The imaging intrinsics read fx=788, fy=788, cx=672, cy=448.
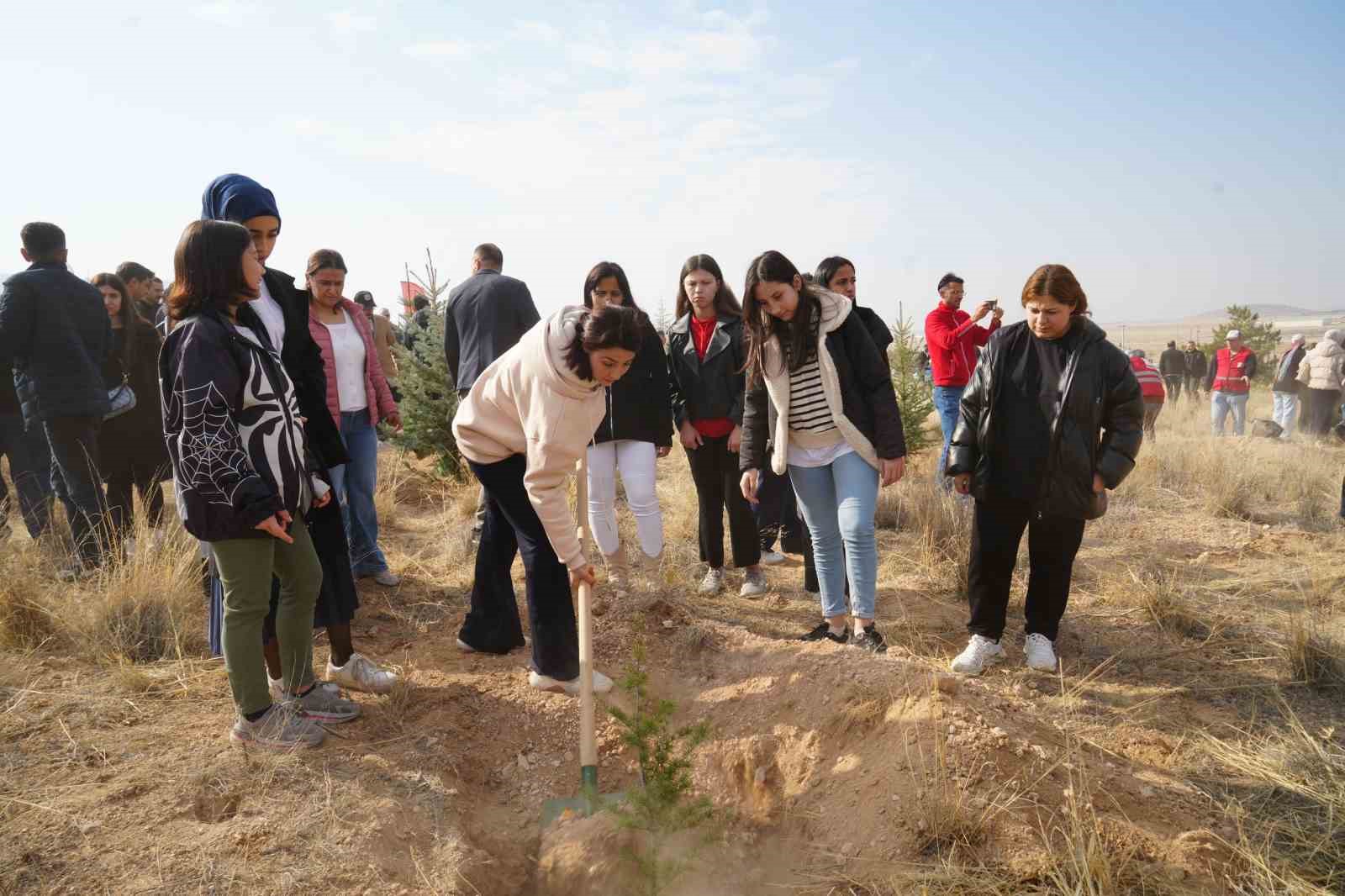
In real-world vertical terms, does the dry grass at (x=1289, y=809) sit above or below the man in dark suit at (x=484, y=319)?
below

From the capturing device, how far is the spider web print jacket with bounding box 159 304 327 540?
253cm

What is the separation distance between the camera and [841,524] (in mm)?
3545

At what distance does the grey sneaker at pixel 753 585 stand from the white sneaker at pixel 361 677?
2.13 meters

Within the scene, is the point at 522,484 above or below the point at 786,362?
below

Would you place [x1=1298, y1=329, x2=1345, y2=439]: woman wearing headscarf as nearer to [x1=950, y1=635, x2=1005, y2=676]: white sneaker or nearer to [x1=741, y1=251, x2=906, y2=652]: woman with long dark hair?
[x1=950, y1=635, x2=1005, y2=676]: white sneaker

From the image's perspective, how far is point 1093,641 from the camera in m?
4.27

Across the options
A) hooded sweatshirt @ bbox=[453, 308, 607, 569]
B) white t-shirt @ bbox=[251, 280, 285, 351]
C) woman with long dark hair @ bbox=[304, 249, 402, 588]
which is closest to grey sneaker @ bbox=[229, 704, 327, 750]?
hooded sweatshirt @ bbox=[453, 308, 607, 569]

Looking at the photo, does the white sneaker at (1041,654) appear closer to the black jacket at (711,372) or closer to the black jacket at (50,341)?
the black jacket at (711,372)

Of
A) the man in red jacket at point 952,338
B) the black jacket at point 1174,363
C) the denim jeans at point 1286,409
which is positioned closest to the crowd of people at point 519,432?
the man in red jacket at point 952,338

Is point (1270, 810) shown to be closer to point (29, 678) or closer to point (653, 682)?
point (653, 682)

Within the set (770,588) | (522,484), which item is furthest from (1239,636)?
(522,484)

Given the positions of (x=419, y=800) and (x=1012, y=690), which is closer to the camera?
(x=419, y=800)

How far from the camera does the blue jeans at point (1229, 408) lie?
11.8m

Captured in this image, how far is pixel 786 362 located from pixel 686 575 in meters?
2.02
